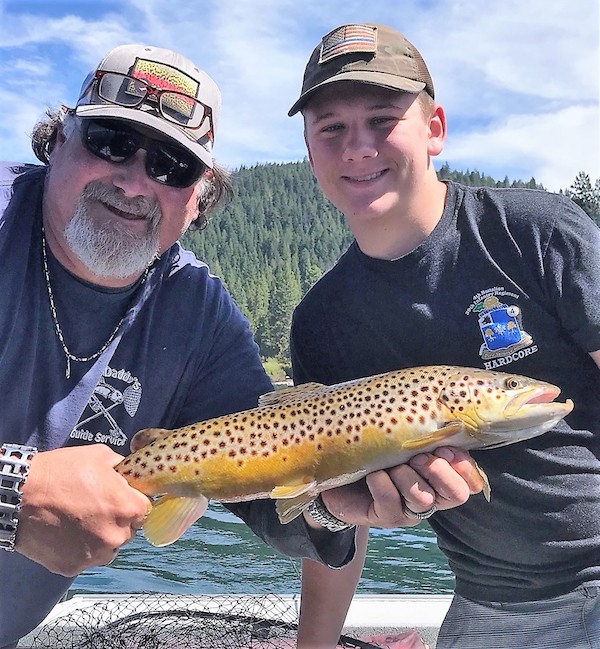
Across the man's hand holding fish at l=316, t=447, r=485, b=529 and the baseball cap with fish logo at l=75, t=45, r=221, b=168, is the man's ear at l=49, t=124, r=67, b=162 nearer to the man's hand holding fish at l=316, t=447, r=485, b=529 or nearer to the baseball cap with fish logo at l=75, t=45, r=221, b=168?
the baseball cap with fish logo at l=75, t=45, r=221, b=168

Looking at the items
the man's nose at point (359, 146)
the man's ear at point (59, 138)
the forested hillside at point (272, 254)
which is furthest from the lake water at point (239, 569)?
the forested hillside at point (272, 254)

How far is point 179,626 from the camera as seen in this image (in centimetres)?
504

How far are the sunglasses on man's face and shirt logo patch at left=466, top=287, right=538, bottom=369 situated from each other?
1.76 m

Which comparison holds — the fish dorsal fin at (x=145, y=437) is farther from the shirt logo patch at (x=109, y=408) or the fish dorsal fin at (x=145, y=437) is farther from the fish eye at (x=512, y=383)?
the fish eye at (x=512, y=383)

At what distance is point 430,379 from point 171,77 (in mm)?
2228

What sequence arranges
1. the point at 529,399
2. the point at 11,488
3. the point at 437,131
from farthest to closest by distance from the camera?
the point at 437,131
the point at 529,399
the point at 11,488

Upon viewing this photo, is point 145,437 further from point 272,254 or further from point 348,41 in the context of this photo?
point 272,254

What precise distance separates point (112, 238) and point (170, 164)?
525mm

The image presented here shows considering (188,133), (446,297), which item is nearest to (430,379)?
(446,297)

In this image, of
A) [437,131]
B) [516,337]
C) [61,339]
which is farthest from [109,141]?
[516,337]

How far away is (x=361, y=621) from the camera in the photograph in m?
5.79

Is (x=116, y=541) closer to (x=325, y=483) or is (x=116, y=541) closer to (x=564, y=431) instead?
(x=325, y=483)

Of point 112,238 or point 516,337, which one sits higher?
point 112,238

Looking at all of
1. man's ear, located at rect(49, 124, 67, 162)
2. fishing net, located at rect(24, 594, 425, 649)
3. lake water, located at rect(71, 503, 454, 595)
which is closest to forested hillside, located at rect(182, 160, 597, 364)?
lake water, located at rect(71, 503, 454, 595)
